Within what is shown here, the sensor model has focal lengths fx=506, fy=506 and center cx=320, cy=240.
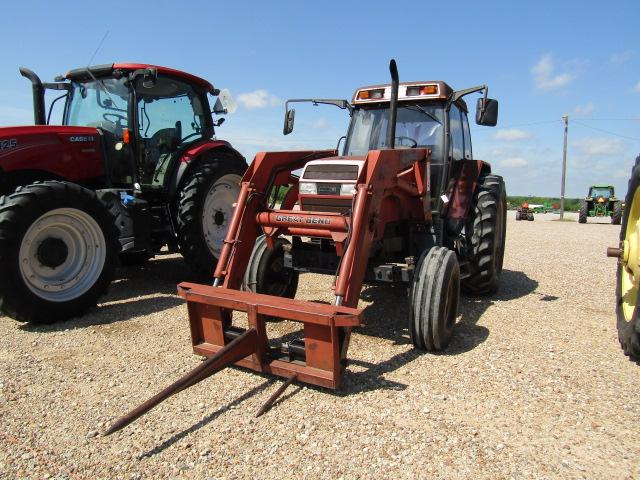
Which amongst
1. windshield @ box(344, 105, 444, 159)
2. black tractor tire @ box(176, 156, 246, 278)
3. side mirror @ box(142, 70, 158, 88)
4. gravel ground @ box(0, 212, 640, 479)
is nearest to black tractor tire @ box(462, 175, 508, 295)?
gravel ground @ box(0, 212, 640, 479)

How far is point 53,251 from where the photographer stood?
4668mm

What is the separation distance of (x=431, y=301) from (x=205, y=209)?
3.30m

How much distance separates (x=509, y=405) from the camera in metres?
3.13

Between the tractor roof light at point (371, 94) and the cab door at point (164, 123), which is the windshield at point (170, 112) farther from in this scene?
the tractor roof light at point (371, 94)

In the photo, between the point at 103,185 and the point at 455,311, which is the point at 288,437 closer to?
the point at 455,311

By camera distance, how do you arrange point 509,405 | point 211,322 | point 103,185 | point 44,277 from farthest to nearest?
point 103,185 < point 44,277 < point 211,322 < point 509,405

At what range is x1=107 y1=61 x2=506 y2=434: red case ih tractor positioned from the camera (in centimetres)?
333

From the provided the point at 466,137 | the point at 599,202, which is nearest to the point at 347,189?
the point at 466,137

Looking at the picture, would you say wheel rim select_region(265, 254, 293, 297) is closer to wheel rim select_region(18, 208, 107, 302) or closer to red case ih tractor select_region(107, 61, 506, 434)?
red case ih tractor select_region(107, 61, 506, 434)

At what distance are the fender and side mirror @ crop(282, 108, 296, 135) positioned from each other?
3.31ft

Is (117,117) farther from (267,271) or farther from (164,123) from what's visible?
(267,271)

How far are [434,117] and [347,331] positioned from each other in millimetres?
2859

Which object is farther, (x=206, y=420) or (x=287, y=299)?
(x=287, y=299)

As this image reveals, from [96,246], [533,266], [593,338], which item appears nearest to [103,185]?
[96,246]
